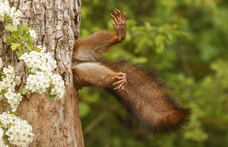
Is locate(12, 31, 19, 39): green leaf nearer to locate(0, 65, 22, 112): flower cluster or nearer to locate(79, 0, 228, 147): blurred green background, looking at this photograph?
locate(0, 65, 22, 112): flower cluster

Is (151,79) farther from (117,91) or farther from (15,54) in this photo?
(15,54)

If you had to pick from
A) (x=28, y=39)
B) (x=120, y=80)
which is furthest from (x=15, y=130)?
(x=120, y=80)

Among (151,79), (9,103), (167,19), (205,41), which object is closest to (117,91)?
(151,79)

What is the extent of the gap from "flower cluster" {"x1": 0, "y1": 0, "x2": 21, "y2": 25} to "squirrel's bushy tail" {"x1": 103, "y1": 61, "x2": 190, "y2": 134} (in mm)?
1018

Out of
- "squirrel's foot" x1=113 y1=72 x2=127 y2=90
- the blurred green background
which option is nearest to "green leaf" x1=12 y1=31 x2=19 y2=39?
"squirrel's foot" x1=113 y1=72 x2=127 y2=90

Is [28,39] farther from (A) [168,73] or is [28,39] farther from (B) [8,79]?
(A) [168,73]

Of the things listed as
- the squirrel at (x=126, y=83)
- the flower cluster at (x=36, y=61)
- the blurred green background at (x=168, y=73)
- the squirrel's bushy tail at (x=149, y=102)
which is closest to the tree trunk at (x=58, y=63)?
the squirrel at (x=126, y=83)

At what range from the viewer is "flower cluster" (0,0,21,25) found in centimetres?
250

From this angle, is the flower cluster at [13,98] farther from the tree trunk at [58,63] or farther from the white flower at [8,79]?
the tree trunk at [58,63]

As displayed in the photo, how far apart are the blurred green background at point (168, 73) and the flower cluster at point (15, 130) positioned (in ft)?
8.76

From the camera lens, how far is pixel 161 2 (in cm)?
575

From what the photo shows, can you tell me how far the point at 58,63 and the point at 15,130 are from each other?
666mm

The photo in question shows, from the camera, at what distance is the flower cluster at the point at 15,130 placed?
2441 millimetres

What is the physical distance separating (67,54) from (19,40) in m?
0.48
